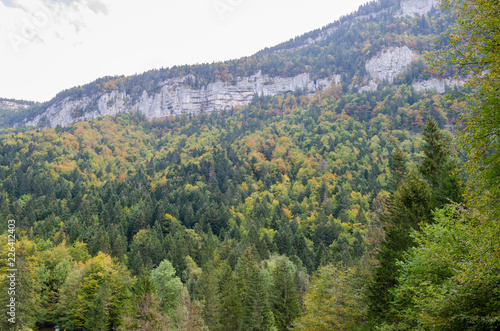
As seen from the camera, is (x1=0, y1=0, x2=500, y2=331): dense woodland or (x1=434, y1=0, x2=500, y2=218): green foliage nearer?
(x1=434, y1=0, x2=500, y2=218): green foliage

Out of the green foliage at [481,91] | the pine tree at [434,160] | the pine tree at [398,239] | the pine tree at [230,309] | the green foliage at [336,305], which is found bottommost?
the pine tree at [230,309]

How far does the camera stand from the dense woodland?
1034 cm

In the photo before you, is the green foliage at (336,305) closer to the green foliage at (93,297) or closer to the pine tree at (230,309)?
the pine tree at (230,309)

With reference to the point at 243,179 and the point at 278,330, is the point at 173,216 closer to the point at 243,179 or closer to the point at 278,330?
the point at 243,179

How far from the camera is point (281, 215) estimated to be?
9412cm

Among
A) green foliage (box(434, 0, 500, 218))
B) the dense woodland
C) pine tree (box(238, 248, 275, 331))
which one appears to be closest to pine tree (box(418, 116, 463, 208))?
the dense woodland

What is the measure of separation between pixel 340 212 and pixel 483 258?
283ft

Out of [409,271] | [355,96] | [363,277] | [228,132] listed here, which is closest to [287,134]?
Answer: [228,132]

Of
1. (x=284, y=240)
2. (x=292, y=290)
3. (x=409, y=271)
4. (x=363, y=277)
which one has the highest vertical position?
(x=409, y=271)

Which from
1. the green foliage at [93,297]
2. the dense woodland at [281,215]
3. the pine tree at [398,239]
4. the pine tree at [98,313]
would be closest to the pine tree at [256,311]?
the dense woodland at [281,215]

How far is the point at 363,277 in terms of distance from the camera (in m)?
25.1

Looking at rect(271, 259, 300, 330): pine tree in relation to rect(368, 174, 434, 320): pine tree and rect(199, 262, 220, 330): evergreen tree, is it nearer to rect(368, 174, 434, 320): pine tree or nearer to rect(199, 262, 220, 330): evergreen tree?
rect(199, 262, 220, 330): evergreen tree

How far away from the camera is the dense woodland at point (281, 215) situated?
33.9ft

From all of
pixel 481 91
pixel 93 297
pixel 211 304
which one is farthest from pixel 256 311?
pixel 481 91
